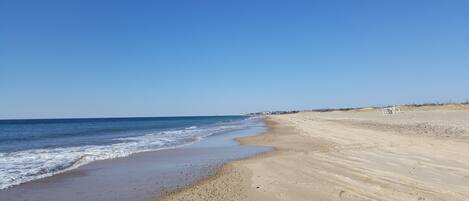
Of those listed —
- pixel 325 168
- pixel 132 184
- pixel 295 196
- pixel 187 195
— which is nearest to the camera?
pixel 295 196

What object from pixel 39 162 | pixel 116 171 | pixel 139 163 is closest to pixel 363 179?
pixel 116 171

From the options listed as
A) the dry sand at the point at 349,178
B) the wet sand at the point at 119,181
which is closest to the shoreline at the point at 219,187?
the dry sand at the point at 349,178

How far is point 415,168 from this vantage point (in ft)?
37.9

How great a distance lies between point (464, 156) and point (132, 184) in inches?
425

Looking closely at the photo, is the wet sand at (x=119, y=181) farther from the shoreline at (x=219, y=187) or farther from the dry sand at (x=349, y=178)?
the dry sand at (x=349, y=178)

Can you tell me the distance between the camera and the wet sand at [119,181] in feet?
32.9

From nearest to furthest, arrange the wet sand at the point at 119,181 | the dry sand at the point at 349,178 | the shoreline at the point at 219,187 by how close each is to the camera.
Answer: the dry sand at the point at 349,178, the shoreline at the point at 219,187, the wet sand at the point at 119,181

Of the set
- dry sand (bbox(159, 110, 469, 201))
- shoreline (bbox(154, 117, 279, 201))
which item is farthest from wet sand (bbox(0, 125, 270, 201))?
dry sand (bbox(159, 110, 469, 201))

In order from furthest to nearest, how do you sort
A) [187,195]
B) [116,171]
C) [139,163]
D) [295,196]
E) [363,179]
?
[139,163]
[116,171]
[363,179]
[187,195]
[295,196]

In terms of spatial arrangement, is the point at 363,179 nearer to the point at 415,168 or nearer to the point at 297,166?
the point at 415,168

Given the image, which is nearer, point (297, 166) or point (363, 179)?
point (363, 179)

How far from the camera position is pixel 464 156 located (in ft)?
43.4

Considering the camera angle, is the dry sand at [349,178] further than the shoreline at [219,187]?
No

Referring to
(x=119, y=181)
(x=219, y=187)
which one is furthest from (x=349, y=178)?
(x=119, y=181)
